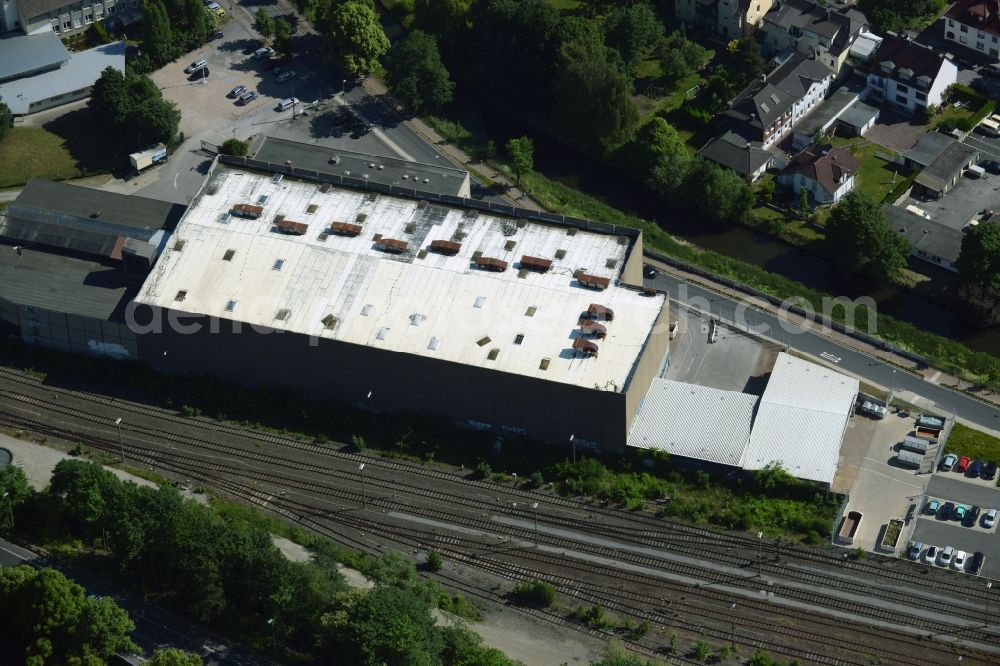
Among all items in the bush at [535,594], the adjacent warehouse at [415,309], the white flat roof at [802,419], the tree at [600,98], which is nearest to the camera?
the bush at [535,594]

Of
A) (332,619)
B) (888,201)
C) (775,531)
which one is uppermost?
(888,201)

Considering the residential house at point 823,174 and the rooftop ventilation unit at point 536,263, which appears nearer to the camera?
the rooftop ventilation unit at point 536,263

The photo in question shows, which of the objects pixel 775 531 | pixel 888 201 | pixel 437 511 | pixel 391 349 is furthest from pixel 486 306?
pixel 888 201

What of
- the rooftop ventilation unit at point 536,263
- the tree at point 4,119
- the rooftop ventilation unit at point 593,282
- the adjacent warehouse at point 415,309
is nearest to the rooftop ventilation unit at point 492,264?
the adjacent warehouse at point 415,309

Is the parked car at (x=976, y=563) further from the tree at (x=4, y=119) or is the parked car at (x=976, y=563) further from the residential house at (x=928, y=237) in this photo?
the tree at (x=4, y=119)

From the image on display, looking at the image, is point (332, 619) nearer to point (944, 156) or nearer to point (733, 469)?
point (733, 469)

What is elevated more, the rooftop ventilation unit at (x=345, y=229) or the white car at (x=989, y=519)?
the rooftop ventilation unit at (x=345, y=229)
